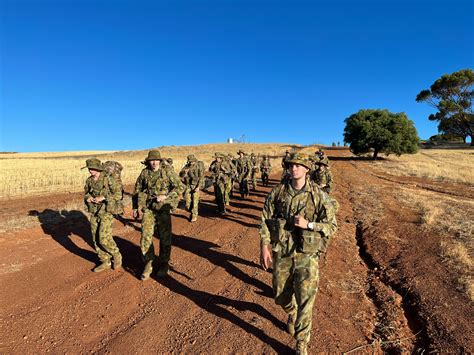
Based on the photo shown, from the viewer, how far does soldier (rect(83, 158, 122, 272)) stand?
628cm

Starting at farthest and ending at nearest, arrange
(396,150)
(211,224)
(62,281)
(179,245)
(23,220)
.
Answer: (396,150)
(211,224)
(23,220)
(179,245)
(62,281)

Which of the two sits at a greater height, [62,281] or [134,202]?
[134,202]

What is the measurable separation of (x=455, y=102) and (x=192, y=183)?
55.2m

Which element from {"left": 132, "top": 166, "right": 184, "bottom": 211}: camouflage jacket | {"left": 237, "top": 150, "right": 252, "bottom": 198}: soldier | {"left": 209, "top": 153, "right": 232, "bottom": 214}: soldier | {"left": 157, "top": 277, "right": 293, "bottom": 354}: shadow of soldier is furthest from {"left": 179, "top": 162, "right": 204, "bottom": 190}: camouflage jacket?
{"left": 157, "top": 277, "right": 293, "bottom": 354}: shadow of soldier

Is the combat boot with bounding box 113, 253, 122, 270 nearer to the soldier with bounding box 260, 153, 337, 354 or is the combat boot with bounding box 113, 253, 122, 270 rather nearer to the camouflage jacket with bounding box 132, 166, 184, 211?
the camouflage jacket with bounding box 132, 166, 184, 211

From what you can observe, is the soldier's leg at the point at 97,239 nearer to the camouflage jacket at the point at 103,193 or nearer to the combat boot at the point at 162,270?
the camouflage jacket at the point at 103,193

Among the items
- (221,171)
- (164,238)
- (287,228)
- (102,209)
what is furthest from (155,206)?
(221,171)

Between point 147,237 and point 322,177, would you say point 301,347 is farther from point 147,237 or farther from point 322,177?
point 322,177

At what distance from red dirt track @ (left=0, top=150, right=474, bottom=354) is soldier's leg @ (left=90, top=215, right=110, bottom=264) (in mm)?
358

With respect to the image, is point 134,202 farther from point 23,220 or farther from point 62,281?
point 23,220

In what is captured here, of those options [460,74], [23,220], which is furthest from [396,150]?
[23,220]

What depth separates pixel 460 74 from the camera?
163 feet

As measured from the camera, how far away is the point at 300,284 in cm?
376

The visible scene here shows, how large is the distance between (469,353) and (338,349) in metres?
1.53
